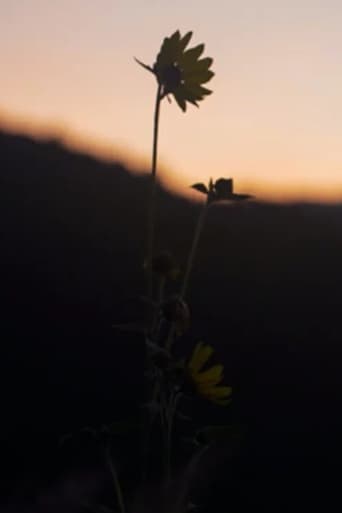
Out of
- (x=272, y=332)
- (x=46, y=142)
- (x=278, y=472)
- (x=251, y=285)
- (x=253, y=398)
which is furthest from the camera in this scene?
(x=46, y=142)

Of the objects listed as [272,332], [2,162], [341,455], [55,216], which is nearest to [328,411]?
[341,455]

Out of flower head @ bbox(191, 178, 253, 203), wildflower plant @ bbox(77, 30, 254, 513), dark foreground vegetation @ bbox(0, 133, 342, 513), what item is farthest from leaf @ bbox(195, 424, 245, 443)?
dark foreground vegetation @ bbox(0, 133, 342, 513)

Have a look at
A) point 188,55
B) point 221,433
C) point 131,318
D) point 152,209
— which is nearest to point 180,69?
point 188,55

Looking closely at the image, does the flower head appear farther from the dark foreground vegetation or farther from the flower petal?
the dark foreground vegetation

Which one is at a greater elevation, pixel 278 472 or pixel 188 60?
pixel 188 60

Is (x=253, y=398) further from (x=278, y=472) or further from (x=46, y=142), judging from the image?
(x=46, y=142)

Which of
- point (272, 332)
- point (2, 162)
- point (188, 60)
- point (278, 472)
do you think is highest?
point (2, 162)
